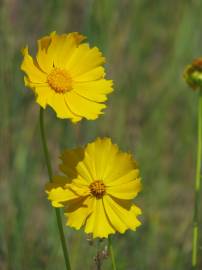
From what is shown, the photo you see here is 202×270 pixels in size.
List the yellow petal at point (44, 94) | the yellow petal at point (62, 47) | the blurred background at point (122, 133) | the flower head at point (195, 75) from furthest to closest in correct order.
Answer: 1. the blurred background at point (122, 133)
2. the flower head at point (195, 75)
3. the yellow petal at point (62, 47)
4. the yellow petal at point (44, 94)

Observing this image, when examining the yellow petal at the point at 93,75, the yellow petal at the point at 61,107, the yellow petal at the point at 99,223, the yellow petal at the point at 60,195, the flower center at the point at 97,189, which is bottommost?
the yellow petal at the point at 99,223

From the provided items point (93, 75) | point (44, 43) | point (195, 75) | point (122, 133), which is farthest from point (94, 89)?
point (122, 133)

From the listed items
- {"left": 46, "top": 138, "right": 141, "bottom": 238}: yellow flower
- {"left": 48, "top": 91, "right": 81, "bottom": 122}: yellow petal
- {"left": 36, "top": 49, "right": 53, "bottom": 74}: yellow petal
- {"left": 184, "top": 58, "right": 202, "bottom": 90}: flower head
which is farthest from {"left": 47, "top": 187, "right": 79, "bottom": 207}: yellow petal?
{"left": 184, "top": 58, "right": 202, "bottom": 90}: flower head

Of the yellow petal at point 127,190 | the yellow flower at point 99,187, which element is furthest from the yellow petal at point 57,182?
the yellow petal at point 127,190

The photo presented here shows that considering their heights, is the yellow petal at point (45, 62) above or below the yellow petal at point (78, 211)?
above

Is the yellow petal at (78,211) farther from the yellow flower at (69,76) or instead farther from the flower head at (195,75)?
the flower head at (195,75)

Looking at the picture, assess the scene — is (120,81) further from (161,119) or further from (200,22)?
(200,22)
